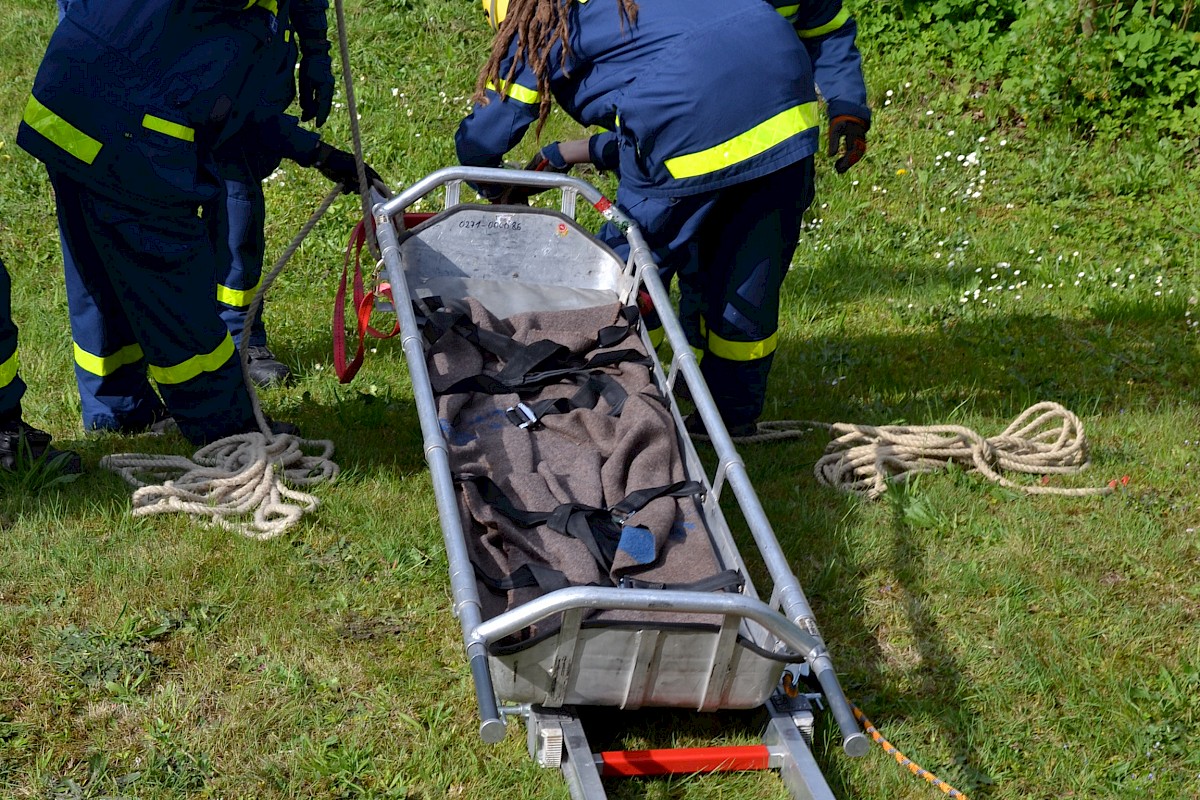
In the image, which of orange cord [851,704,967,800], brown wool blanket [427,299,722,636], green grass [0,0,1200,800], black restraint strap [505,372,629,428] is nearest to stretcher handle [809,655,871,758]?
brown wool blanket [427,299,722,636]

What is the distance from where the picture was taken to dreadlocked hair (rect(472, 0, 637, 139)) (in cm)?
394

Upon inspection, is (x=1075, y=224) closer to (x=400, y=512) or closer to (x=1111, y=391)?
(x=1111, y=391)

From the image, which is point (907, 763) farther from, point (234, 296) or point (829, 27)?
point (234, 296)

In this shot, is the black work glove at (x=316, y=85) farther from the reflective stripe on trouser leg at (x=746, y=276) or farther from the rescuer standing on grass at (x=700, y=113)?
the reflective stripe on trouser leg at (x=746, y=276)

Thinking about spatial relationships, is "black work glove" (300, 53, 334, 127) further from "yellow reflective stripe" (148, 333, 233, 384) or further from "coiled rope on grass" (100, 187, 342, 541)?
"yellow reflective stripe" (148, 333, 233, 384)

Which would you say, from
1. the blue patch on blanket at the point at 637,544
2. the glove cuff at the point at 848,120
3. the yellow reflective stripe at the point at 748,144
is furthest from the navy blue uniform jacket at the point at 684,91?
the blue patch on blanket at the point at 637,544

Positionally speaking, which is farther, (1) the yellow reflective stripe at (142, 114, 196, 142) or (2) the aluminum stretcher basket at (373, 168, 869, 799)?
(1) the yellow reflective stripe at (142, 114, 196, 142)

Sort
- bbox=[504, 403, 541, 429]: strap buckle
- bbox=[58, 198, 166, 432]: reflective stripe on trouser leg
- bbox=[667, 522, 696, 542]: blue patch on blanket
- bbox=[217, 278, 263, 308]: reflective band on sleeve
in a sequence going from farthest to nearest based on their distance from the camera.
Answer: bbox=[217, 278, 263, 308]: reflective band on sleeve → bbox=[58, 198, 166, 432]: reflective stripe on trouser leg → bbox=[504, 403, 541, 429]: strap buckle → bbox=[667, 522, 696, 542]: blue patch on blanket

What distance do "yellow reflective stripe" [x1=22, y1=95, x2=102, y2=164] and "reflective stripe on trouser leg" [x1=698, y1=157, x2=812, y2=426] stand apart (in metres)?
2.11

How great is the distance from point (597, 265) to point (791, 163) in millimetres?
836

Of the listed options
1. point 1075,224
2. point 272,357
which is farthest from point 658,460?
point 1075,224

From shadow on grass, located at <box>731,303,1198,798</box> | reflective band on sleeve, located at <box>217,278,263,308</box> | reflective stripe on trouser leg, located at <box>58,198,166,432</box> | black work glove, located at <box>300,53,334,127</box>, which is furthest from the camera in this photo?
reflective band on sleeve, located at <box>217,278,263,308</box>

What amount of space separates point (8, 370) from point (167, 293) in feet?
2.16

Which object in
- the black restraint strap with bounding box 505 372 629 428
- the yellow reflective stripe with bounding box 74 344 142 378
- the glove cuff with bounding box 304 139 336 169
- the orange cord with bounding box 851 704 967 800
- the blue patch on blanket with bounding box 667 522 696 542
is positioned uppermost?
the glove cuff with bounding box 304 139 336 169
